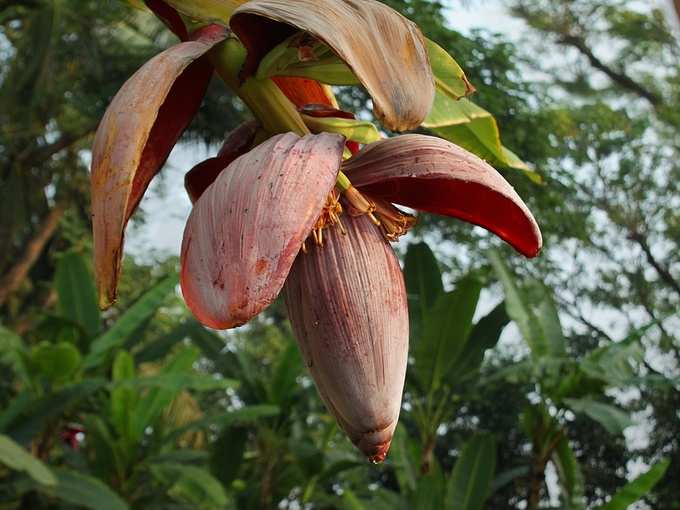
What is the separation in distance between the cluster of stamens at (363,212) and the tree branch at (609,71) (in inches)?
220

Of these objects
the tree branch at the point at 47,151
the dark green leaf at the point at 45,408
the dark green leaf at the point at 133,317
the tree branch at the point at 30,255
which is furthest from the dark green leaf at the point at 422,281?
the tree branch at the point at 47,151

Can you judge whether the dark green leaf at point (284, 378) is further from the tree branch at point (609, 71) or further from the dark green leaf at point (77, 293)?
the tree branch at point (609, 71)

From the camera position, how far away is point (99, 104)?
12.7 ft

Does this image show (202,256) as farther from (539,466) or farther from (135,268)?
(135,268)

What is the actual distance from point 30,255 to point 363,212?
4.78m

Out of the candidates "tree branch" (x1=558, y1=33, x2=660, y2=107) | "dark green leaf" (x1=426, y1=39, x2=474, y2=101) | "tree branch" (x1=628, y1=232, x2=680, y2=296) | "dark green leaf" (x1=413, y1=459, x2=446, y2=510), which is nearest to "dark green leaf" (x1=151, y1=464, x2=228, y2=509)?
"dark green leaf" (x1=413, y1=459, x2=446, y2=510)

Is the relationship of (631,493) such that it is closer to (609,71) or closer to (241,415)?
(241,415)

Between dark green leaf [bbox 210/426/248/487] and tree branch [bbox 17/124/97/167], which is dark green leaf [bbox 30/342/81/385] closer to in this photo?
dark green leaf [bbox 210/426/248/487]

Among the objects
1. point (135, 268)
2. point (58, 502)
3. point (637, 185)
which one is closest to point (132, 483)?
point (58, 502)

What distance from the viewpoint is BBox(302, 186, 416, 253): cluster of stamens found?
0.26 m

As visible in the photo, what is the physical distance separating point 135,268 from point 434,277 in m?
2.87

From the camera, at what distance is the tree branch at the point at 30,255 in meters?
4.61

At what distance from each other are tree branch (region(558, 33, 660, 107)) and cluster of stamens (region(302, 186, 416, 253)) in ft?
18.3

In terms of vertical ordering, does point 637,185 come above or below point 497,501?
above
